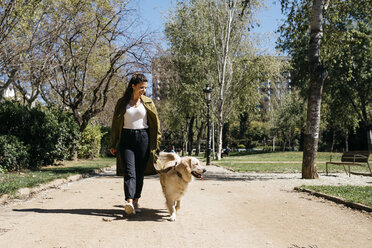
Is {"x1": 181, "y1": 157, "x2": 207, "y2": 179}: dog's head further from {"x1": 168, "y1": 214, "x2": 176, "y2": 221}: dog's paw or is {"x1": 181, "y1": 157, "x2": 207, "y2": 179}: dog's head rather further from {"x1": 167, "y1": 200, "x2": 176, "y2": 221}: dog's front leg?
{"x1": 168, "y1": 214, "x2": 176, "y2": 221}: dog's paw

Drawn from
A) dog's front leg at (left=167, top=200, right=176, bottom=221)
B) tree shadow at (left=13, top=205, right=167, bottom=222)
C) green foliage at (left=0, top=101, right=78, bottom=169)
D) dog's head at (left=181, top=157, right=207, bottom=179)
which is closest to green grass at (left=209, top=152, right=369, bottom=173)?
green foliage at (left=0, top=101, right=78, bottom=169)

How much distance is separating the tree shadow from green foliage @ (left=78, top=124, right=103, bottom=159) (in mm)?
17720

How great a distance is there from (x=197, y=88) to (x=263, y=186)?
849 inches

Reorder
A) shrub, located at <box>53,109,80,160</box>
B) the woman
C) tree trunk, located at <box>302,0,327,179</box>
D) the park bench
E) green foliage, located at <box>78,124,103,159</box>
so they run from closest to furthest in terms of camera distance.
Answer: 1. the woman
2. tree trunk, located at <box>302,0,327,179</box>
3. the park bench
4. shrub, located at <box>53,109,80,160</box>
5. green foliage, located at <box>78,124,103,159</box>

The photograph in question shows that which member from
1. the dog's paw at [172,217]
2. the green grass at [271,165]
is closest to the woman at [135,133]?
the dog's paw at [172,217]

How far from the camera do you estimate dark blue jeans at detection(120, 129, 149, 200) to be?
577cm

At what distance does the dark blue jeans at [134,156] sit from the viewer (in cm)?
577

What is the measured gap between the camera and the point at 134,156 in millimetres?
6023

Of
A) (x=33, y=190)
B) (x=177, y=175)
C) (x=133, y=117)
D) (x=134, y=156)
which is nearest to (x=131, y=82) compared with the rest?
(x=133, y=117)

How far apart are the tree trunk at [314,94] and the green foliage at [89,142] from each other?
51.2 ft

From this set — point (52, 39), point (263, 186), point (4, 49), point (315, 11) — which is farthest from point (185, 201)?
point (52, 39)

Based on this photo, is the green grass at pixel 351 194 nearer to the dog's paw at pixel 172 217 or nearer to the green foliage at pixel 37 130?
the dog's paw at pixel 172 217

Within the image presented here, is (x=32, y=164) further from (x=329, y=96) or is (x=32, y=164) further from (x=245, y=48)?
(x=329, y=96)

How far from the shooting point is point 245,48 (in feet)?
97.6
